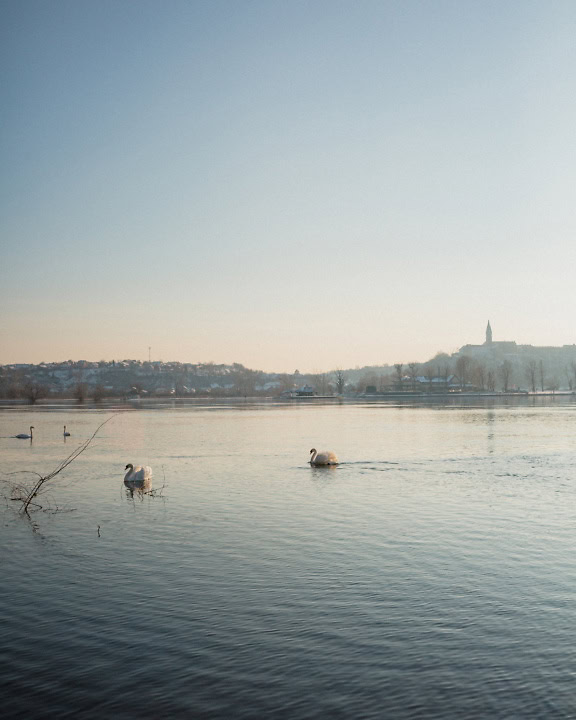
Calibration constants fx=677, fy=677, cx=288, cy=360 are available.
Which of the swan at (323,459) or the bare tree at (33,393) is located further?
the bare tree at (33,393)

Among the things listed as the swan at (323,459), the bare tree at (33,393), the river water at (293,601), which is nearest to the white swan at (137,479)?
the river water at (293,601)

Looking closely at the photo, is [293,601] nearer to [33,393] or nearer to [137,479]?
[137,479]

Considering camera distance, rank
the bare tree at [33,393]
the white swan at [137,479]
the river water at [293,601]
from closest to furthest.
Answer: the river water at [293,601], the white swan at [137,479], the bare tree at [33,393]

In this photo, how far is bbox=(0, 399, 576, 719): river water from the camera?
9.48 metres

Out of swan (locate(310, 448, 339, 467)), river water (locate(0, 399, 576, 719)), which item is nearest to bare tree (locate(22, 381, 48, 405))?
swan (locate(310, 448, 339, 467))

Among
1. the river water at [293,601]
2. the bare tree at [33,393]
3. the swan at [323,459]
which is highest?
the bare tree at [33,393]

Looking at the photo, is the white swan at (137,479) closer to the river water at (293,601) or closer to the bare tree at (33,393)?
the river water at (293,601)

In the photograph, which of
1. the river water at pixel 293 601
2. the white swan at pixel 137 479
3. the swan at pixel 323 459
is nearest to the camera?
the river water at pixel 293 601

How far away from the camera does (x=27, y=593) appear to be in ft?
45.8

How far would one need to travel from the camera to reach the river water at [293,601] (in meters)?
9.48

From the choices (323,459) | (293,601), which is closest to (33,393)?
(323,459)

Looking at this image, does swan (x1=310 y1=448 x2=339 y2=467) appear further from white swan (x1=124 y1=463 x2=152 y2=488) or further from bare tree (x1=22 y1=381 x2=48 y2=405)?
bare tree (x1=22 y1=381 x2=48 y2=405)

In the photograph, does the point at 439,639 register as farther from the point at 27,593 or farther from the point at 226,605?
the point at 27,593

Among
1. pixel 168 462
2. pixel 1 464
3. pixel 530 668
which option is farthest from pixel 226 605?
pixel 1 464
